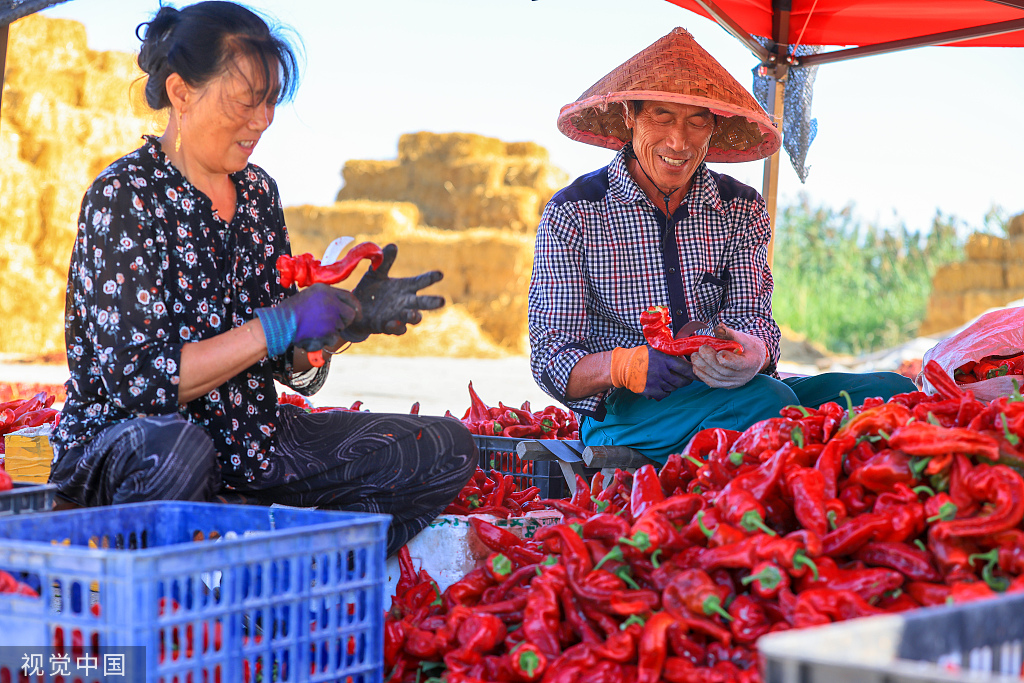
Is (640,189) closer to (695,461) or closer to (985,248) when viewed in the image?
(695,461)

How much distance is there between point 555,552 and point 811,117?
9.96ft

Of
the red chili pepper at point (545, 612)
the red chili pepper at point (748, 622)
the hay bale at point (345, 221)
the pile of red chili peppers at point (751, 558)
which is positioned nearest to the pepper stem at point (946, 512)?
the pile of red chili peppers at point (751, 558)

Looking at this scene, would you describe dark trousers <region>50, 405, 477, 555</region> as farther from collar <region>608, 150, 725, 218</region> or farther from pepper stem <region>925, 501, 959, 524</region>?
pepper stem <region>925, 501, 959, 524</region>

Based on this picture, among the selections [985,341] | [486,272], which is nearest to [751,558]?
[985,341]

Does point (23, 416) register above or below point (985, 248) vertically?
below

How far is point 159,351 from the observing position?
1967 mm

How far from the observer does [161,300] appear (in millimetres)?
2023

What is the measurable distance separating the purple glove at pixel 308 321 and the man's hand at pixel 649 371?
0.97 meters

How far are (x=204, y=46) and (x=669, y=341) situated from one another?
1432 millimetres

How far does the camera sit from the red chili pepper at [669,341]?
2592 mm

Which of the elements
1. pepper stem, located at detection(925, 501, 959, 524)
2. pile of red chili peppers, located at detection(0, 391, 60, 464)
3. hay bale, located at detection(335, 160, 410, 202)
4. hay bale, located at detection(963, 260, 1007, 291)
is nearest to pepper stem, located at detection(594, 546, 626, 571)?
pepper stem, located at detection(925, 501, 959, 524)

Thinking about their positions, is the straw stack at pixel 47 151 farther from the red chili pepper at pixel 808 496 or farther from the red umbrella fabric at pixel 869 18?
the red chili pepper at pixel 808 496

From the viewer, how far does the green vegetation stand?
16.6 meters

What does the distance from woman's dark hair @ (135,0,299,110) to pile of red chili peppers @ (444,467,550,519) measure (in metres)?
1.24
